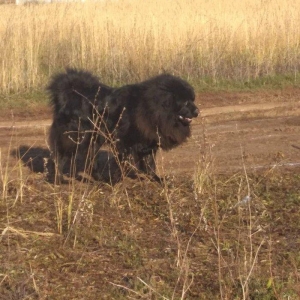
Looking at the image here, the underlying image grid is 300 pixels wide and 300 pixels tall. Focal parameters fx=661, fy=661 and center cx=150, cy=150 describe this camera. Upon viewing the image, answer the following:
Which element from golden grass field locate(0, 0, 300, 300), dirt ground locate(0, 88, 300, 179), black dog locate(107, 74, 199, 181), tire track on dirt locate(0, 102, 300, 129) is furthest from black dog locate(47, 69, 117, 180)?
tire track on dirt locate(0, 102, 300, 129)

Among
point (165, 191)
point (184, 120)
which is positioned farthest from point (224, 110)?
point (165, 191)

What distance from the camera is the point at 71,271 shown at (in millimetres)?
4742

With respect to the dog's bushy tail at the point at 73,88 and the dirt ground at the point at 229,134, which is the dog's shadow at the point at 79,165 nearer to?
the dirt ground at the point at 229,134

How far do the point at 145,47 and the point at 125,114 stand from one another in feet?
20.4

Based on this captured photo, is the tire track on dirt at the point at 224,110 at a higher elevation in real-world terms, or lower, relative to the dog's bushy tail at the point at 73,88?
lower

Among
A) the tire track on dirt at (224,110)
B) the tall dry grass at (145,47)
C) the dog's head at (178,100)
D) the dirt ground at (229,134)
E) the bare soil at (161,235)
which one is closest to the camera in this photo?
the bare soil at (161,235)

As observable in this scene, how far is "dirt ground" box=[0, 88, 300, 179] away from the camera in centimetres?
747

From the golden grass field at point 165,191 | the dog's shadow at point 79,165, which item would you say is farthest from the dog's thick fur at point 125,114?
the golden grass field at point 165,191

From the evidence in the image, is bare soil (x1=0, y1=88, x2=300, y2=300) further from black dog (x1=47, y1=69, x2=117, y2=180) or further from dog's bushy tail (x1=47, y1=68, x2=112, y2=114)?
dog's bushy tail (x1=47, y1=68, x2=112, y2=114)

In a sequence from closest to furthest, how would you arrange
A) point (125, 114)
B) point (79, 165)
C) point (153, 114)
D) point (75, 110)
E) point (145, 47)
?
1. point (153, 114)
2. point (125, 114)
3. point (75, 110)
4. point (79, 165)
5. point (145, 47)

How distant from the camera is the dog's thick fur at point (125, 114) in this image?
6.52m

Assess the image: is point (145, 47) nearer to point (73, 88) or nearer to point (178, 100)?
point (73, 88)

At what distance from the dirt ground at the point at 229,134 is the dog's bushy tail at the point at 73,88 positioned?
70cm

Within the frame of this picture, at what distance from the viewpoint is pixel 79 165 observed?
770 centimetres
